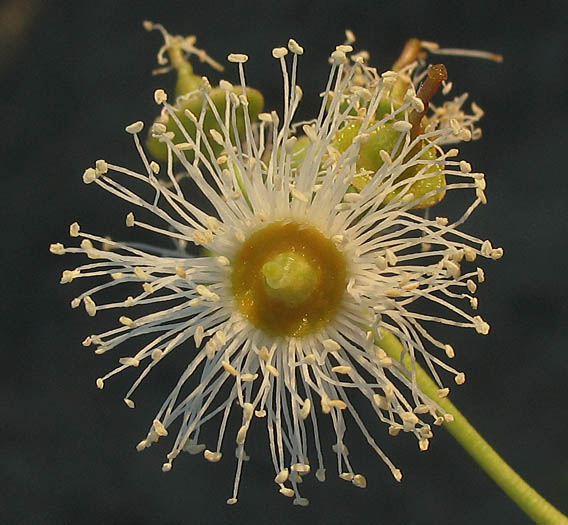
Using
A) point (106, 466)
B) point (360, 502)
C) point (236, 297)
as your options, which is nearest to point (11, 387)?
point (106, 466)

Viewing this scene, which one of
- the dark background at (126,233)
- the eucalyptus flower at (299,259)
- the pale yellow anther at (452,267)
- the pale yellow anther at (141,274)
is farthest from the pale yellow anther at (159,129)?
the dark background at (126,233)

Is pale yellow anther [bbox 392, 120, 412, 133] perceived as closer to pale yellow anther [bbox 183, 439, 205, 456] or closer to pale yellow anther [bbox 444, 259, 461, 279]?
pale yellow anther [bbox 444, 259, 461, 279]

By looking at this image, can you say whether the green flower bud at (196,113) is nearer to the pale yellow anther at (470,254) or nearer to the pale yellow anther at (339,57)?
the pale yellow anther at (339,57)

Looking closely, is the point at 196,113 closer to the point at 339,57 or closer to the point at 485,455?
the point at 339,57

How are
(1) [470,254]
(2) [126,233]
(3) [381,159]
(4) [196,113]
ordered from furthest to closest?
(2) [126,233]
(4) [196,113]
(3) [381,159]
(1) [470,254]

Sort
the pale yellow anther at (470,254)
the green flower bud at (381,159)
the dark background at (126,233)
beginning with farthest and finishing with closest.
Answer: the dark background at (126,233)
the green flower bud at (381,159)
the pale yellow anther at (470,254)

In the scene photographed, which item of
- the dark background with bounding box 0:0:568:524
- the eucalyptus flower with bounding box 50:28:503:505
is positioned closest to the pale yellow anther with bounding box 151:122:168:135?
the eucalyptus flower with bounding box 50:28:503:505

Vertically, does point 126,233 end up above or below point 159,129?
below

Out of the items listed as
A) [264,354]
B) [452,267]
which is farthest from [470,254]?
[264,354]
